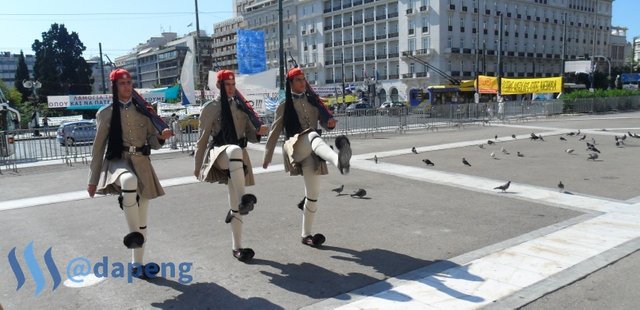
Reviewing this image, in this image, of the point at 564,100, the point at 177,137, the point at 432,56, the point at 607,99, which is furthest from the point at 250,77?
the point at 432,56

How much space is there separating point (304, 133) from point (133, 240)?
2.08m

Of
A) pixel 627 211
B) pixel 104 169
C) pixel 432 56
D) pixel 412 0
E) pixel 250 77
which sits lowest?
pixel 627 211

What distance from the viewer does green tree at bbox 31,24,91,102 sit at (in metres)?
67.9

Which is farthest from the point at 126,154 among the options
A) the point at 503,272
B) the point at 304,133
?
the point at 503,272

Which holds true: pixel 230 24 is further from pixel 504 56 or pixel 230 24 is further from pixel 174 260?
pixel 174 260

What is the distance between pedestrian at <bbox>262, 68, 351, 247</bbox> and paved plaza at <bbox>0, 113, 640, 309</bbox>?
2.00ft

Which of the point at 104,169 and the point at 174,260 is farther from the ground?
the point at 104,169

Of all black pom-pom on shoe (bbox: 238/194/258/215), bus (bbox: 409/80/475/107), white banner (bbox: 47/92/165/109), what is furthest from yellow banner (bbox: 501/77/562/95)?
black pom-pom on shoe (bbox: 238/194/258/215)

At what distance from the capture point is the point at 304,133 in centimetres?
554

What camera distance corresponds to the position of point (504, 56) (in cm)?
7812

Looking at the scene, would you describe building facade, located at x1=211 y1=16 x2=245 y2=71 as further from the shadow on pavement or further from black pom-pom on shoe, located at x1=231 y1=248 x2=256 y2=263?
the shadow on pavement

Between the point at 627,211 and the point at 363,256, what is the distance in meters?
4.56

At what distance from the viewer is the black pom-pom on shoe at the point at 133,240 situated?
4590 mm

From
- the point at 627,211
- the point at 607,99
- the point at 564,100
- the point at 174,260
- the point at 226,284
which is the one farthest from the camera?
the point at 607,99
